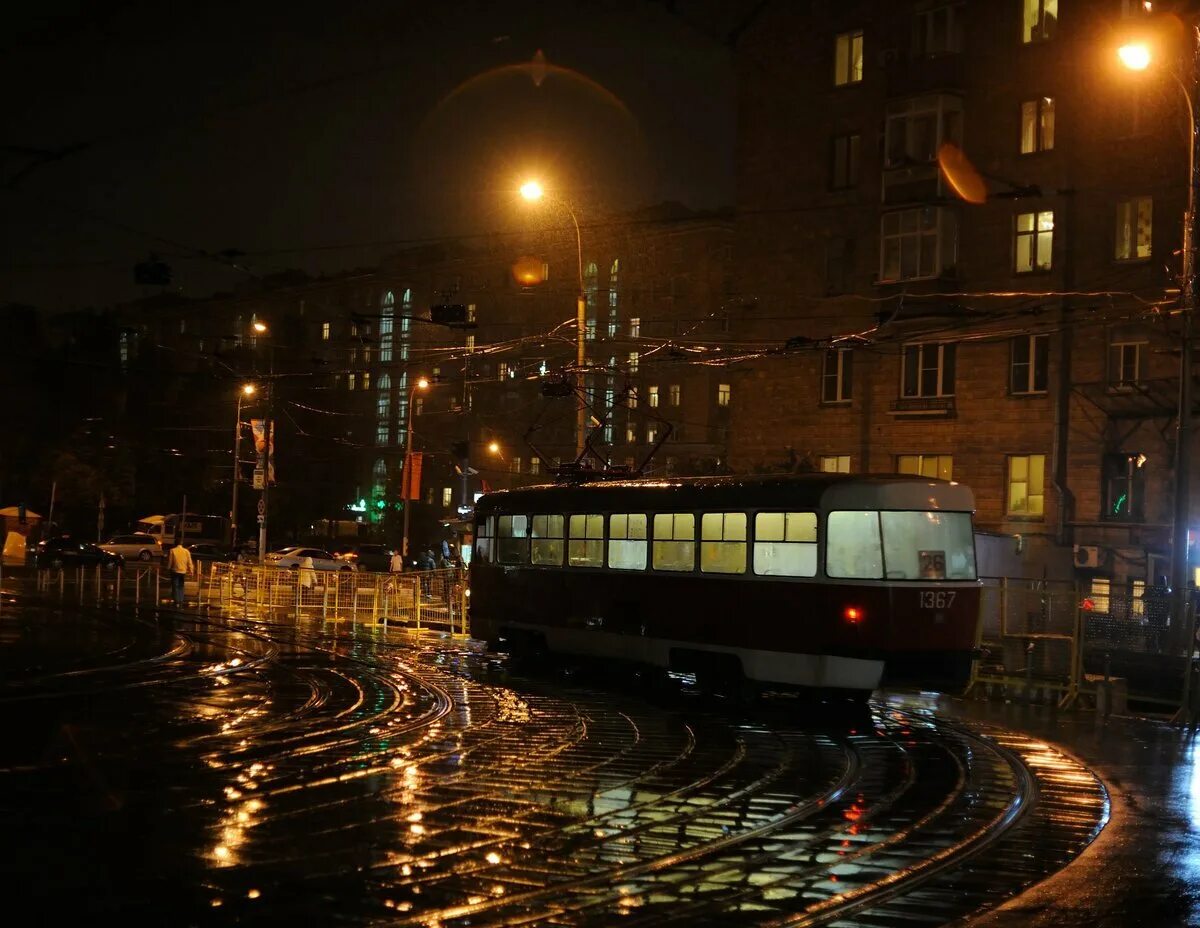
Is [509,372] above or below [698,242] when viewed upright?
below

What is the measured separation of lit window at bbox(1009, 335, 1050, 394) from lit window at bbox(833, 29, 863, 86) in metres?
9.85

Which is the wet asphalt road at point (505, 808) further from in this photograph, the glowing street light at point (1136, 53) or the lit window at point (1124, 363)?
the lit window at point (1124, 363)

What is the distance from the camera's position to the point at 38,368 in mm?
77000

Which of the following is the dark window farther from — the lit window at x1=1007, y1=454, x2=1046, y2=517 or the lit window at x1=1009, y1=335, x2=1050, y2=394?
the lit window at x1=1009, y1=335, x2=1050, y2=394

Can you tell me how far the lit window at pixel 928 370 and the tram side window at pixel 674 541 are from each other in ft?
72.2

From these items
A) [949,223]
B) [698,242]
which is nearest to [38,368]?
[698,242]

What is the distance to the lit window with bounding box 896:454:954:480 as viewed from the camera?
41.0 metres

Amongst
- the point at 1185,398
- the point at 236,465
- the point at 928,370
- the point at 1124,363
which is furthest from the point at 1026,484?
the point at 236,465

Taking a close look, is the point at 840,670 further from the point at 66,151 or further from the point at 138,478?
the point at 138,478

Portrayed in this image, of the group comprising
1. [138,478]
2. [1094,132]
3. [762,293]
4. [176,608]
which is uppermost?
[1094,132]

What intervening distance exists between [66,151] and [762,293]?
27499mm

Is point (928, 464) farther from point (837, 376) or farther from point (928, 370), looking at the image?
point (837, 376)

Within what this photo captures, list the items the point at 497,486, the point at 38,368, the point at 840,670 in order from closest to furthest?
the point at 840,670 → the point at 38,368 → the point at 497,486

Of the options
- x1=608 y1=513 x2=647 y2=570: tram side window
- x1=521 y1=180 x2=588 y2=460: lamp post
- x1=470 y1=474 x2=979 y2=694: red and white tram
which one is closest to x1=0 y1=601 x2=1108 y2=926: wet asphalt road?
x1=470 y1=474 x2=979 y2=694: red and white tram
